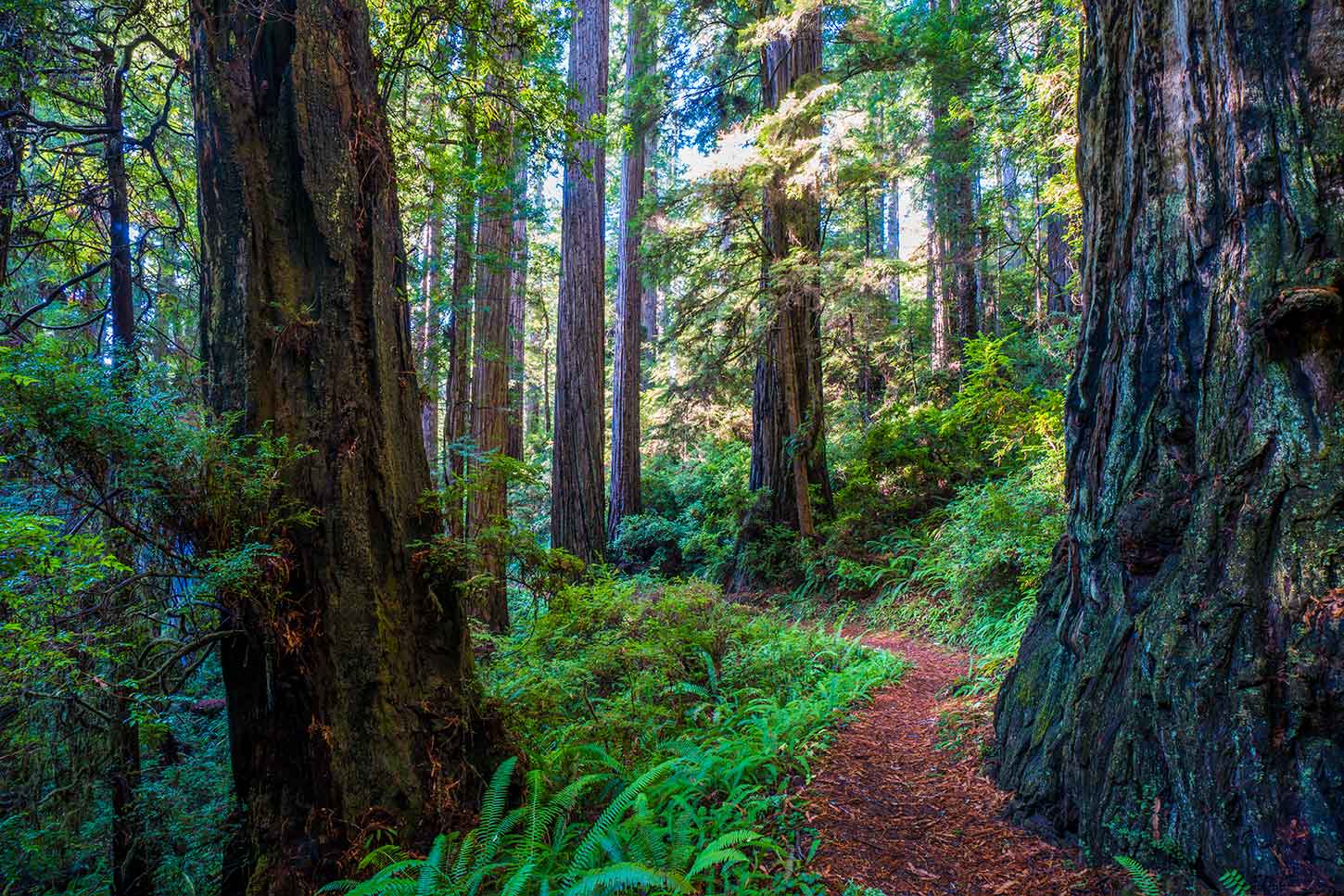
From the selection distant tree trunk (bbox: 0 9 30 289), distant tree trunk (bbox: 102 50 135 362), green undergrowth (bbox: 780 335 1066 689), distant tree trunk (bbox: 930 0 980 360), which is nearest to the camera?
distant tree trunk (bbox: 0 9 30 289)

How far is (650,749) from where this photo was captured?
3.53 metres

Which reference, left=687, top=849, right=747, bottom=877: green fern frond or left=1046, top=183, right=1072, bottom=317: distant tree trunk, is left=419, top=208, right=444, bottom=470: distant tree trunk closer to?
left=687, top=849, right=747, bottom=877: green fern frond

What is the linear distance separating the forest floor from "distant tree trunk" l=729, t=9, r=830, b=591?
209 inches

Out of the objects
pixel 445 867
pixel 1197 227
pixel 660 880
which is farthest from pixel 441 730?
pixel 1197 227

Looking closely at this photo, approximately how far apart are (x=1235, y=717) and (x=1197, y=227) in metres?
1.64

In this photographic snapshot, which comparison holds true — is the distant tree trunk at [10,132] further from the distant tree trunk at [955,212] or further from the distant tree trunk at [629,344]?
the distant tree trunk at [955,212]

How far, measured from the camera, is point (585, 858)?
2350 millimetres

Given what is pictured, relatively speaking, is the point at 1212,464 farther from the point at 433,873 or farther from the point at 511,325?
the point at 511,325

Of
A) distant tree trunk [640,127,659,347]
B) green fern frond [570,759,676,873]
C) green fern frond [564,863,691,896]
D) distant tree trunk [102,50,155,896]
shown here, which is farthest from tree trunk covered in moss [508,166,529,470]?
green fern frond [564,863,691,896]

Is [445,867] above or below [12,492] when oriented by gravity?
below

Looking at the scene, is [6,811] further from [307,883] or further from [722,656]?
[722,656]

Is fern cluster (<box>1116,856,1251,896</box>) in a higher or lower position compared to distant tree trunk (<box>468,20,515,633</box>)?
lower

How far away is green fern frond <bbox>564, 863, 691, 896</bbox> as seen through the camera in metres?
1.95

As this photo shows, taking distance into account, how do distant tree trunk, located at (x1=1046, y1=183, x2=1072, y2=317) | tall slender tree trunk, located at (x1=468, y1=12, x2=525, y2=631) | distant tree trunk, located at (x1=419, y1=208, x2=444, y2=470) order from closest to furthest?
1. tall slender tree trunk, located at (x1=468, y1=12, x2=525, y2=631)
2. distant tree trunk, located at (x1=419, y1=208, x2=444, y2=470)
3. distant tree trunk, located at (x1=1046, y1=183, x2=1072, y2=317)
